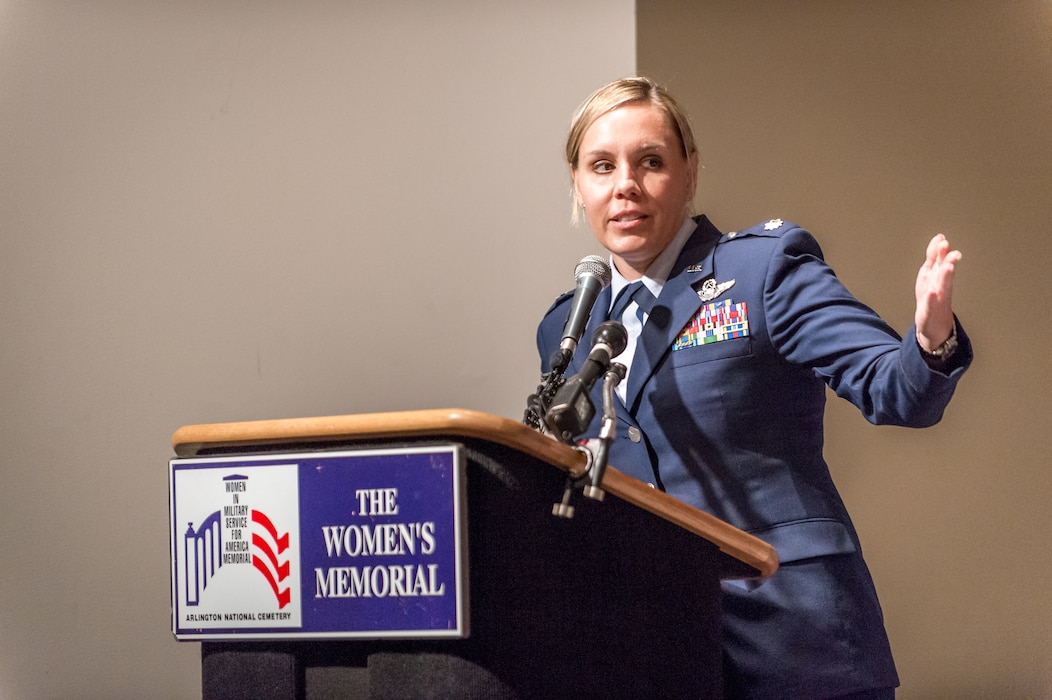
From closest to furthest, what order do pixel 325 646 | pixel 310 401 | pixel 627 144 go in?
1. pixel 325 646
2. pixel 627 144
3. pixel 310 401

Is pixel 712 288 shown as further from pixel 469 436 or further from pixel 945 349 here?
pixel 469 436

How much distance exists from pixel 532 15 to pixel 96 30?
1.22 meters

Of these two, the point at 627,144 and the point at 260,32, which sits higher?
the point at 260,32

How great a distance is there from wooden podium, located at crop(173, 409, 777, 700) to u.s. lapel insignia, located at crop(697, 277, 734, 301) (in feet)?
1.62

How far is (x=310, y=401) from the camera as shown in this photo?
8.68ft

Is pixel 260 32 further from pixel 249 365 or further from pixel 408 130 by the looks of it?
pixel 249 365

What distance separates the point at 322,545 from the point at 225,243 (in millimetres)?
1924

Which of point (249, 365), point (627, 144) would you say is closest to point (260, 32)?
point (249, 365)

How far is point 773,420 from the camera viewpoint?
137 centimetres

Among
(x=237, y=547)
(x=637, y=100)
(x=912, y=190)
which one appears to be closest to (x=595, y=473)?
(x=237, y=547)

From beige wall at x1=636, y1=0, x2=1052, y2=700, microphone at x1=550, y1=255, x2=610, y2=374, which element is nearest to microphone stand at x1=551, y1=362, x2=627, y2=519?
microphone at x1=550, y1=255, x2=610, y2=374

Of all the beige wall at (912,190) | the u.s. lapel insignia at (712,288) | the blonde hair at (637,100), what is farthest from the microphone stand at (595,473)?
the beige wall at (912,190)

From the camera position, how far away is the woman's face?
5.07ft

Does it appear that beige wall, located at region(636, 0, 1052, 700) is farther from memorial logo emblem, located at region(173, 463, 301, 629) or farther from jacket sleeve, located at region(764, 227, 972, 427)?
memorial logo emblem, located at region(173, 463, 301, 629)
